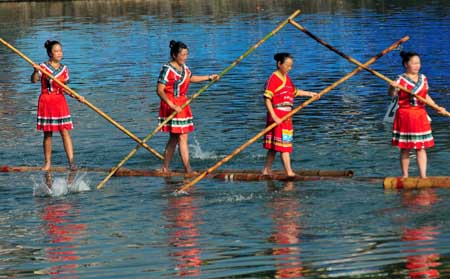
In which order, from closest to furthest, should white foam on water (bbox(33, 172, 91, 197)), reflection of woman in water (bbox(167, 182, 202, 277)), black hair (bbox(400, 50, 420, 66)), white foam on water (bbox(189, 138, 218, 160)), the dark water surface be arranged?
reflection of woman in water (bbox(167, 182, 202, 277)), the dark water surface, black hair (bbox(400, 50, 420, 66)), white foam on water (bbox(33, 172, 91, 197)), white foam on water (bbox(189, 138, 218, 160))

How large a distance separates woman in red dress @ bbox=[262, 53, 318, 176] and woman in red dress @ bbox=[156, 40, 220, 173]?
1261mm

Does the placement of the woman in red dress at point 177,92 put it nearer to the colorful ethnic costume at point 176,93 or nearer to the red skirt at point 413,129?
the colorful ethnic costume at point 176,93

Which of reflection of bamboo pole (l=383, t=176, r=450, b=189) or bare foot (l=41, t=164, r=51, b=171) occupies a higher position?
reflection of bamboo pole (l=383, t=176, r=450, b=189)

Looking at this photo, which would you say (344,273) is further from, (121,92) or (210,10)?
(210,10)

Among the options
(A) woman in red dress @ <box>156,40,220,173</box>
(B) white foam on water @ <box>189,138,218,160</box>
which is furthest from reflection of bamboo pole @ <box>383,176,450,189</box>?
(B) white foam on water @ <box>189,138,218,160</box>

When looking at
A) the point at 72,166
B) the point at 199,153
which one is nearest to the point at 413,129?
the point at 199,153

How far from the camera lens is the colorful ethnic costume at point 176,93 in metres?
17.1

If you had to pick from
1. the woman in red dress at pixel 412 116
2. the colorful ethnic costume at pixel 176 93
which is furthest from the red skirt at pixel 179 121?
the woman in red dress at pixel 412 116

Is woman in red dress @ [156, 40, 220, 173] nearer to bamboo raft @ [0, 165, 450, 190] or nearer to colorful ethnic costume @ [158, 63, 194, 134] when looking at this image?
colorful ethnic costume @ [158, 63, 194, 134]

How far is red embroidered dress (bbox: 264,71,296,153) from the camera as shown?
15898 millimetres

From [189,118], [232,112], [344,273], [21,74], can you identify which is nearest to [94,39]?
[21,74]

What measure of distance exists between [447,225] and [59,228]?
14.0 ft

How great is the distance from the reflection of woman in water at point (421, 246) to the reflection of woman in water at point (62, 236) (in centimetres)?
305

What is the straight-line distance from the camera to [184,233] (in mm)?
13258
